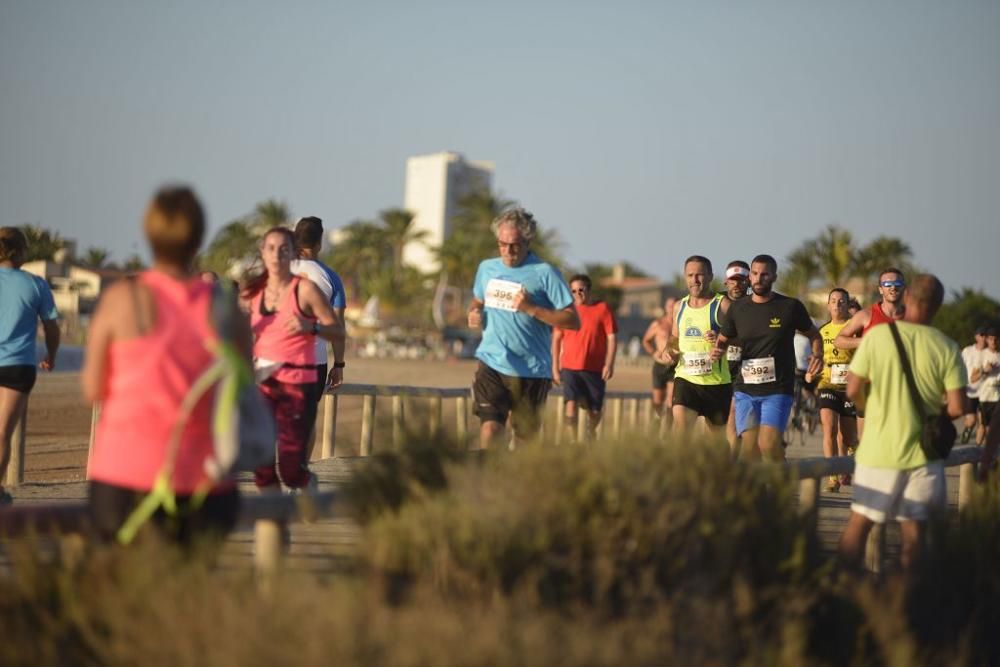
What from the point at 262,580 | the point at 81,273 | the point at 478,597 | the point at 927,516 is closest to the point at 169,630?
the point at 262,580

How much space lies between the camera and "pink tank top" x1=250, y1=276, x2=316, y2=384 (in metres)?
7.87

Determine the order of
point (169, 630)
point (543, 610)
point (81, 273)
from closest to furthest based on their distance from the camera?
point (169, 630), point (543, 610), point (81, 273)

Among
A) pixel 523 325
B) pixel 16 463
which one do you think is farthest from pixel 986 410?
pixel 16 463

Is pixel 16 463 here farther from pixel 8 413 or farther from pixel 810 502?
pixel 810 502

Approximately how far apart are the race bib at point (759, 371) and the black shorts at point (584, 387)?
3.45m

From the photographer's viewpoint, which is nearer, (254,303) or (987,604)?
(987,604)

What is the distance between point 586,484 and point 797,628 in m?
0.96

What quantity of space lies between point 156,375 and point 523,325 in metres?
5.03

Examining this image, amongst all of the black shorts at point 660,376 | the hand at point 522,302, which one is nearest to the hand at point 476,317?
the hand at point 522,302

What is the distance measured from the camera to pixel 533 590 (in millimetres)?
4637

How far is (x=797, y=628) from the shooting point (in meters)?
4.80

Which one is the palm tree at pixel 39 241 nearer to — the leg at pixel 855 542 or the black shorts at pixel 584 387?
the black shorts at pixel 584 387

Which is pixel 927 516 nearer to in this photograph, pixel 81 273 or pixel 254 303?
pixel 254 303

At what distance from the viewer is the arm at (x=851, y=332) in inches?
440
